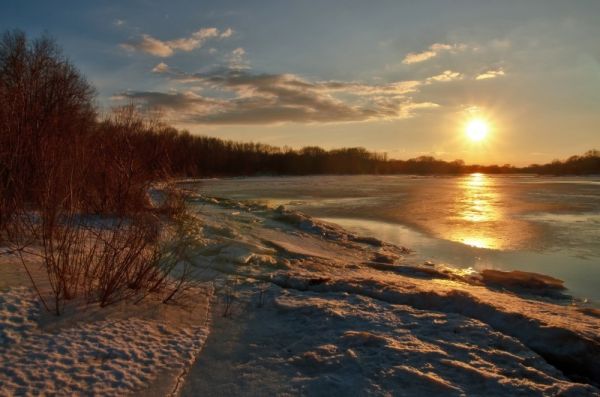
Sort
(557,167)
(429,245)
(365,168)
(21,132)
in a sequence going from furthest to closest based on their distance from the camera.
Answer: (365,168)
(557,167)
(429,245)
(21,132)

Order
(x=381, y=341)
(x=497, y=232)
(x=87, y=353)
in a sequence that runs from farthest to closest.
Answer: (x=497, y=232), (x=381, y=341), (x=87, y=353)

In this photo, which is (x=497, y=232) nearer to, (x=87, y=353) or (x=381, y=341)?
(x=381, y=341)

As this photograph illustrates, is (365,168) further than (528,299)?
Yes

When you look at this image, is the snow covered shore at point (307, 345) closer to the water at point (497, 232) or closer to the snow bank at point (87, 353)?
the snow bank at point (87, 353)

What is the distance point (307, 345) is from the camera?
4215mm

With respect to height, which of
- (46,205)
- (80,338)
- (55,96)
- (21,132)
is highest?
(55,96)

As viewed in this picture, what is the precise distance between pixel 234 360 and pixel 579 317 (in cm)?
476

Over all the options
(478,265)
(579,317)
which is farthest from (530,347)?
(478,265)

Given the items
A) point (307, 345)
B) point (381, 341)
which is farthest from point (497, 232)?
point (307, 345)

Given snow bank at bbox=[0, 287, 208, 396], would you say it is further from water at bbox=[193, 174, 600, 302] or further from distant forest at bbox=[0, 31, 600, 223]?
water at bbox=[193, 174, 600, 302]

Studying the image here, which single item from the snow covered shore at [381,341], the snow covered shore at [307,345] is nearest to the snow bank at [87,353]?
the snow covered shore at [307,345]

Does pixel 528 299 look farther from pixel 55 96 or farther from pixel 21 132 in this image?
pixel 55 96

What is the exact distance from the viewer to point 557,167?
108m

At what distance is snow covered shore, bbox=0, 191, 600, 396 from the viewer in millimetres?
3354
